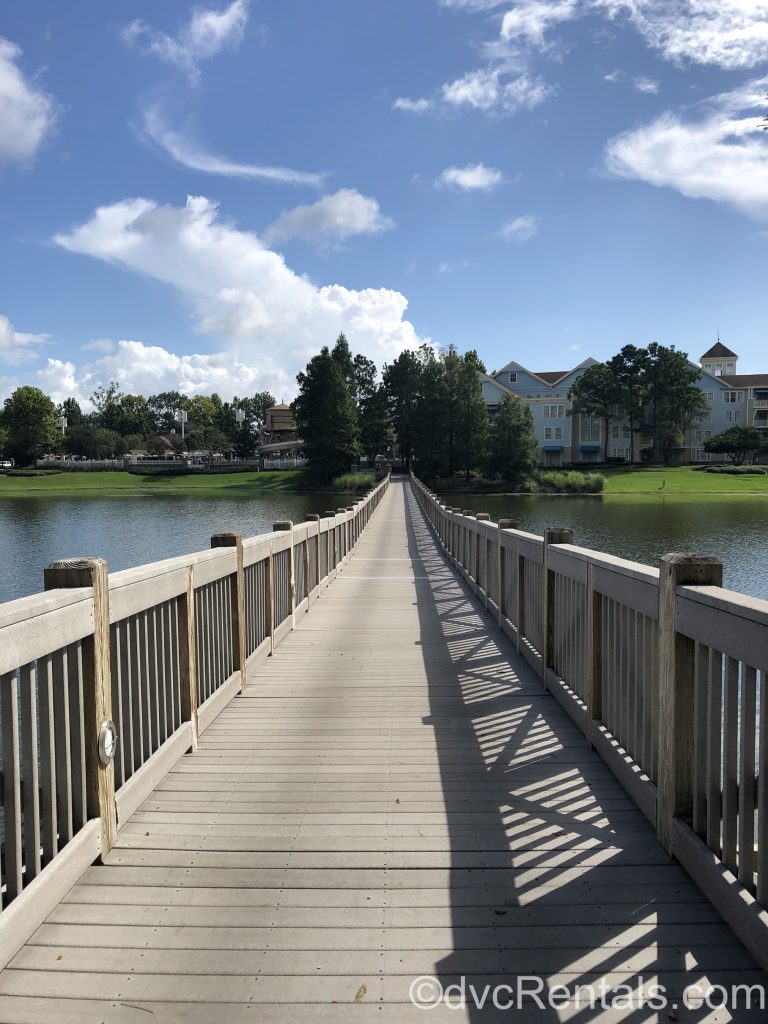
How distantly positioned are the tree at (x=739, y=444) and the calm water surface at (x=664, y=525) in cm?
2327

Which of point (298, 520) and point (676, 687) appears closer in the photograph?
point (676, 687)

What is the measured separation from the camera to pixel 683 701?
9.53 feet

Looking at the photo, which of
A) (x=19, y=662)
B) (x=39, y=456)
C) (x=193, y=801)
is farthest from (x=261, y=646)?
(x=39, y=456)

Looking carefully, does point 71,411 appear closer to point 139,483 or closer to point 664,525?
point 139,483

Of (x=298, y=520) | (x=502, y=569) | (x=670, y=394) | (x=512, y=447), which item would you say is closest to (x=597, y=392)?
(x=670, y=394)

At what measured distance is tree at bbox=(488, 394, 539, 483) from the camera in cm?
6719

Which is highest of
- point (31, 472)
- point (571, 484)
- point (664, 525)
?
point (31, 472)

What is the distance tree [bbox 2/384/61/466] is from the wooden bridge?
108810 millimetres

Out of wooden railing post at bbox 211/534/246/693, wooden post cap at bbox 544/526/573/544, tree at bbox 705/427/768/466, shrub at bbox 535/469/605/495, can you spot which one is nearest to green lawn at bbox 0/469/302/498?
shrub at bbox 535/469/605/495

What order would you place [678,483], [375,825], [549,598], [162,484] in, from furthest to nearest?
[162,484] < [678,483] < [549,598] < [375,825]

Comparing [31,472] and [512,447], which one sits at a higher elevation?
[512,447]

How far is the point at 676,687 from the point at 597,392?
78.5 meters

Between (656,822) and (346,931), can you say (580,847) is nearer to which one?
(656,822)

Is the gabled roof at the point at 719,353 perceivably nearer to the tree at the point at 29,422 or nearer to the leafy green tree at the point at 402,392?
the leafy green tree at the point at 402,392
